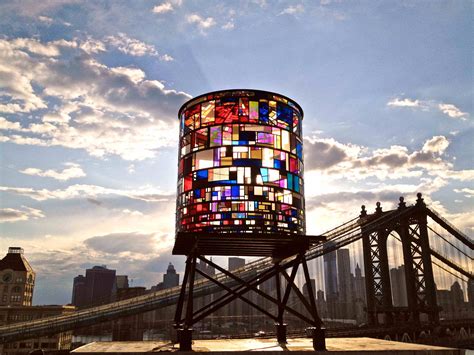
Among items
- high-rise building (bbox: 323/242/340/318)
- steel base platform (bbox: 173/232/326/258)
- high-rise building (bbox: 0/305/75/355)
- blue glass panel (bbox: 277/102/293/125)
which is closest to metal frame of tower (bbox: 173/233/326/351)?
steel base platform (bbox: 173/232/326/258)

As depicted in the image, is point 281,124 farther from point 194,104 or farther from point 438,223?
point 438,223

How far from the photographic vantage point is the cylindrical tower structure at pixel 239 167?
2575 centimetres

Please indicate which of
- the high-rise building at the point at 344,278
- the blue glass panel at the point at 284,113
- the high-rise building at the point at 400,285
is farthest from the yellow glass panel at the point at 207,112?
the high-rise building at the point at 400,285

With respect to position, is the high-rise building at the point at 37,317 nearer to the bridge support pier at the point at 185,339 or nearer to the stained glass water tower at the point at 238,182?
the stained glass water tower at the point at 238,182

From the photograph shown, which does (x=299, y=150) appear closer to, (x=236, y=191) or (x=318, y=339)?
(x=236, y=191)

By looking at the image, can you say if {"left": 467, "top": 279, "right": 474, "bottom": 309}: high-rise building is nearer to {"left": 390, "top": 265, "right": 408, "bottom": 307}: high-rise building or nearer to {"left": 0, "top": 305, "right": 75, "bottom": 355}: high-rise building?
{"left": 390, "top": 265, "right": 408, "bottom": 307}: high-rise building

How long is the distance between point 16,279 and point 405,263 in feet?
413

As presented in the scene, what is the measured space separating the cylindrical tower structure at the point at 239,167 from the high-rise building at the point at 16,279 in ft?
439

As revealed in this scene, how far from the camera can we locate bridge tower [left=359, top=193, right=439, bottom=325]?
64.7 metres

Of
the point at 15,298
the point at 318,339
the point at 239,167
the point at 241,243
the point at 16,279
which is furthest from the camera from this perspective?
the point at 16,279

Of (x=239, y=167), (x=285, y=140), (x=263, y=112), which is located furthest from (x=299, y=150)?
(x=239, y=167)

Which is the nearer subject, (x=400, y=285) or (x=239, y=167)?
(x=239, y=167)

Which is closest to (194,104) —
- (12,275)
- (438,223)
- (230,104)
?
(230,104)

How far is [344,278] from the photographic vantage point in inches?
4894
